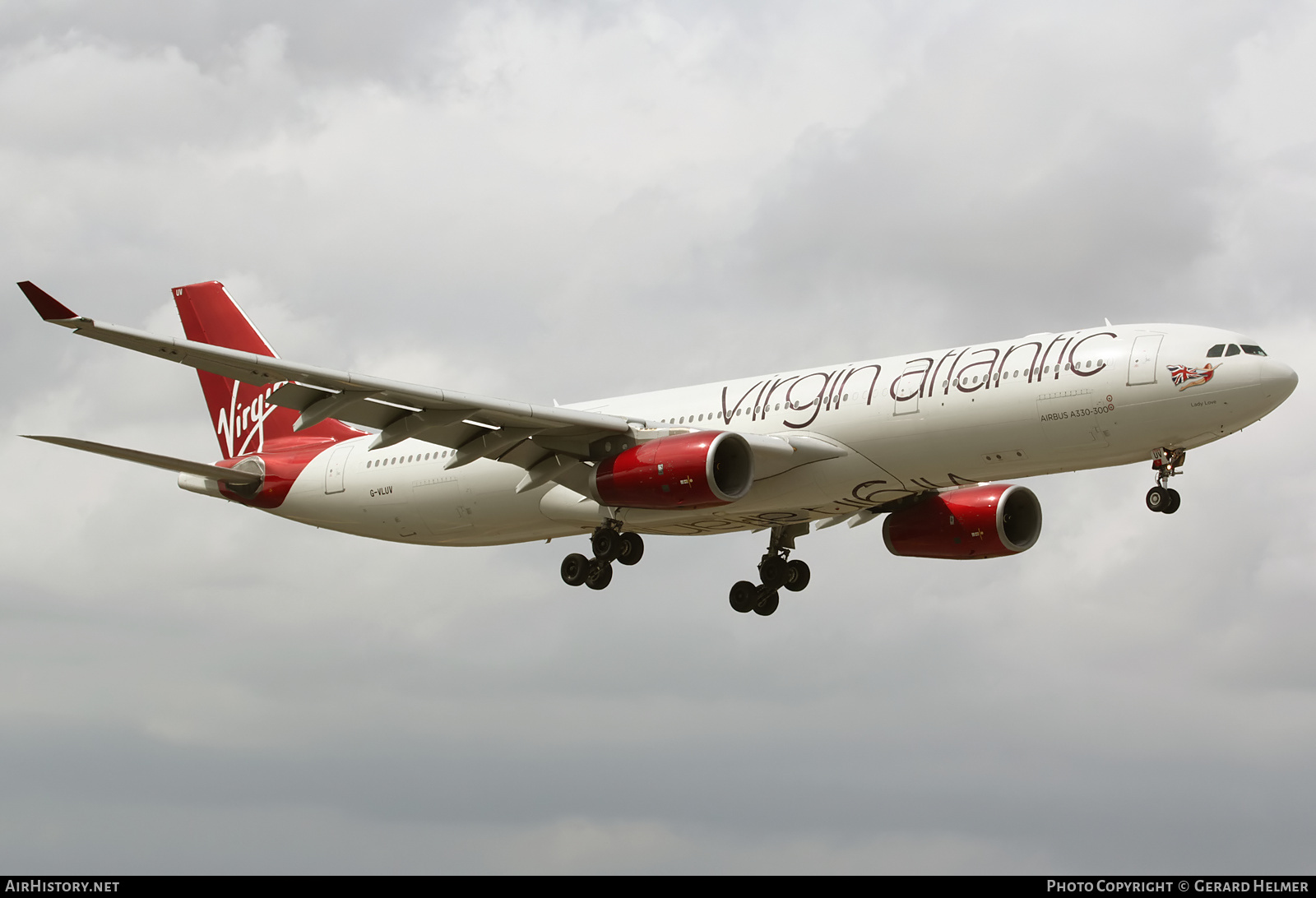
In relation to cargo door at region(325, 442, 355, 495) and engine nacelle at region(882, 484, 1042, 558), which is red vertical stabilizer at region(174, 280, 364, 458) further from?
engine nacelle at region(882, 484, 1042, 558)

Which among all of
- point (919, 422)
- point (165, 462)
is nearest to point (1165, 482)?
point (919, 422)

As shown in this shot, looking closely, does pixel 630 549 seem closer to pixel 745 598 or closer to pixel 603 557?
pixel 603 557

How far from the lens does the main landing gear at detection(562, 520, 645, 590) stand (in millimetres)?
39438

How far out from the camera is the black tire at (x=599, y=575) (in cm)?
3972

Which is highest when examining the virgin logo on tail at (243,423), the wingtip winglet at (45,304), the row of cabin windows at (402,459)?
the virgin logo on tail at (243,423)

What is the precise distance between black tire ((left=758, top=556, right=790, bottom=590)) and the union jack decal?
44.1 ft

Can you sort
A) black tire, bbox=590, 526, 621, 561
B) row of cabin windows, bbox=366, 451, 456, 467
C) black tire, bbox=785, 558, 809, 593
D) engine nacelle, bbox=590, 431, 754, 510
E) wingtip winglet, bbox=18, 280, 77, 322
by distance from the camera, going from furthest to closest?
black tire, bbox=785, 558, 809, 593 < row of cabin windows, bbox=366, 451, 456, 467 < black tire, bbox=590, 526, 621, 561 < engine nacelle, bbox=590, 431, 754, 510 < wingtip winglet, bbox=18, 280, 77, 322

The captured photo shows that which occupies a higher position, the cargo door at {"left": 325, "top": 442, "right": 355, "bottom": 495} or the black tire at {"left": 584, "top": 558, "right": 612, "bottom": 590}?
the cargo door at {"left": 325, "top": 442, "right": 355, "bottom": 495}

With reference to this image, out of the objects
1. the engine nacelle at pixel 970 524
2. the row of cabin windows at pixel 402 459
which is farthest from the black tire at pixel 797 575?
the row of cabin windows at pixel 402 459

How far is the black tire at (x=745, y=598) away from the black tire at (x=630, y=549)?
15.1ft

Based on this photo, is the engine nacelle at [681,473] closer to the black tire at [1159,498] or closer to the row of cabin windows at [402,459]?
the row of cabin windows at [402,459]

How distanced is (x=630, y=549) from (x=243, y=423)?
14.7 metres

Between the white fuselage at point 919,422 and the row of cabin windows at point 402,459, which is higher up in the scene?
the row of cabin windows at point 402,459

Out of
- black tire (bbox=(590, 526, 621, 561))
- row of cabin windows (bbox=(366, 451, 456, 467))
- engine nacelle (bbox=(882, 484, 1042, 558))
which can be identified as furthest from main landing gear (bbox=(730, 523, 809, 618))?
row of cabin windows (bbox=(366, 451, 456, 467))
